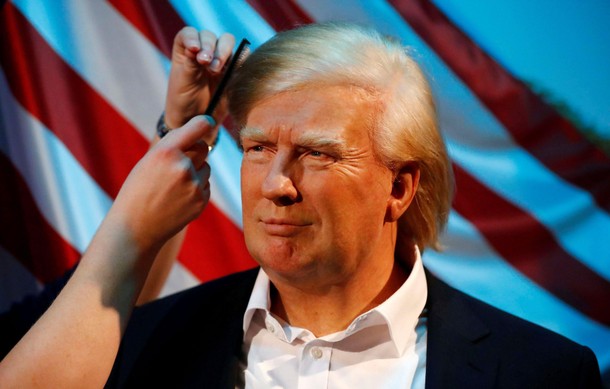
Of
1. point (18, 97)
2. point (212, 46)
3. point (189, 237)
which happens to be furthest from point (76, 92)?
point (212, 46)

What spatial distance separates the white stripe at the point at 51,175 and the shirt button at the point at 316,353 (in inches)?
43.6

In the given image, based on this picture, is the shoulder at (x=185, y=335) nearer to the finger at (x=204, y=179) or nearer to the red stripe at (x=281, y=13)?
the finger at (x=204, y=179)

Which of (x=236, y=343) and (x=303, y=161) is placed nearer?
(x=303, y=161)

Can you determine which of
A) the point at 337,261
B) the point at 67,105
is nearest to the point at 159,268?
the point at 337,261

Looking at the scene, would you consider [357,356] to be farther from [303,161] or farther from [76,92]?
[76,92]

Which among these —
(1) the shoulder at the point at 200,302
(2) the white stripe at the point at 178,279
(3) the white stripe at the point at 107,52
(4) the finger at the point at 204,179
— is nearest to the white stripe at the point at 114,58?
(3) the white stripe at the point at 107,52

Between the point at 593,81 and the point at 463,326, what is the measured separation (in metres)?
0.89

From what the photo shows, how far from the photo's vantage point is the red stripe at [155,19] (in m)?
2.28

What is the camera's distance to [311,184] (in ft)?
4.75

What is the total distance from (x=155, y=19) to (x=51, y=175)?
585mm

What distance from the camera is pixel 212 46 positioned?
5.47 ft

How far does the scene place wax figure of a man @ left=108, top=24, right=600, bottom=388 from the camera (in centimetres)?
146

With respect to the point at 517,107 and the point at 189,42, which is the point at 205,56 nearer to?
the point at 189,42

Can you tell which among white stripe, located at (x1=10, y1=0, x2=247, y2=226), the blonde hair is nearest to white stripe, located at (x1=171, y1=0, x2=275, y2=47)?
white stripe, located at (x1=10, y1=0, x2=247, y2=226)
